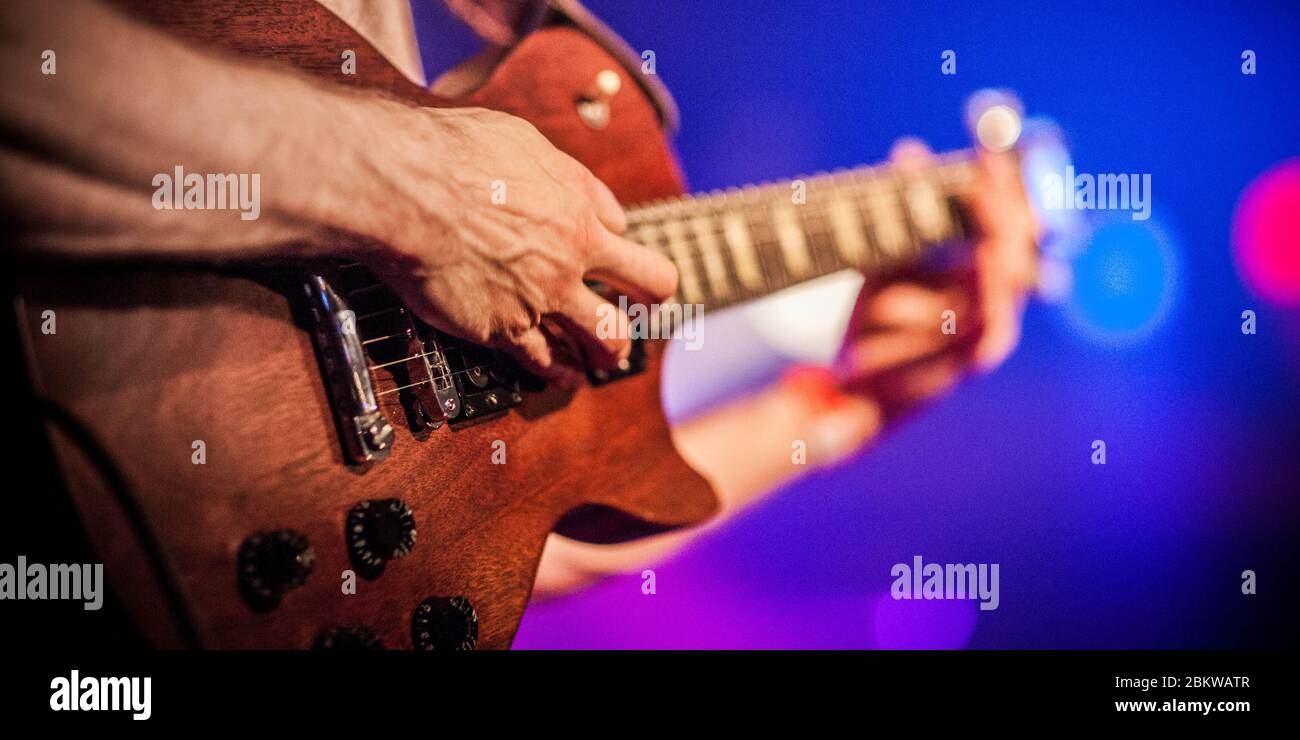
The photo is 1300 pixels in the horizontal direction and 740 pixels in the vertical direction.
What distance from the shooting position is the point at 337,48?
2.40 feet

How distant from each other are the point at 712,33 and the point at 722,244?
38cm

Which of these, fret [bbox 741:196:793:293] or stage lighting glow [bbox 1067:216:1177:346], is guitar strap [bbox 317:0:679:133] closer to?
fret [bbox 741:196:793:293]

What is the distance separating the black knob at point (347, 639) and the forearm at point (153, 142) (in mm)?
303

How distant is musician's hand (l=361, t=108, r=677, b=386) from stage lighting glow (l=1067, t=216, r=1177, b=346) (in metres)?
0.86

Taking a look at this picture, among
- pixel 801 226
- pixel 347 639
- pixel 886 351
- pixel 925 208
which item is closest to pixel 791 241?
pixel 801 226

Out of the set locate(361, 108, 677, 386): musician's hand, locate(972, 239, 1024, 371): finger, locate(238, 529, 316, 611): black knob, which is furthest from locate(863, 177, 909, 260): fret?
locate(238, 529, 316, 611): black knob

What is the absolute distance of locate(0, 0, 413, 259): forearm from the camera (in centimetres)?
48

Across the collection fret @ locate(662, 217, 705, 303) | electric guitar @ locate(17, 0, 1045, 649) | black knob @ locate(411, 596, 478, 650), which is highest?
fret @ locate(662, 217, 705, 303)

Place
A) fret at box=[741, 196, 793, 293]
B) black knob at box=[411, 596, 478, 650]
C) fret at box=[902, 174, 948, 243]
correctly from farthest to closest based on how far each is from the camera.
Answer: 1. fret at box=[902, 174, 948, 243]
2. fret at box=[741, 196, 793, 293]
3. black knob at box=[411, 596, 478, 650]

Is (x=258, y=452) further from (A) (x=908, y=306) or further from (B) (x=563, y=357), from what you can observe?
(A) (x=908, y=306)

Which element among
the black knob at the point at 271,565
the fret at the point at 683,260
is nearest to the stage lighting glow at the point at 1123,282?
the fret at the point at 683,260

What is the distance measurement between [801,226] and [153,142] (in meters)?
0.82
